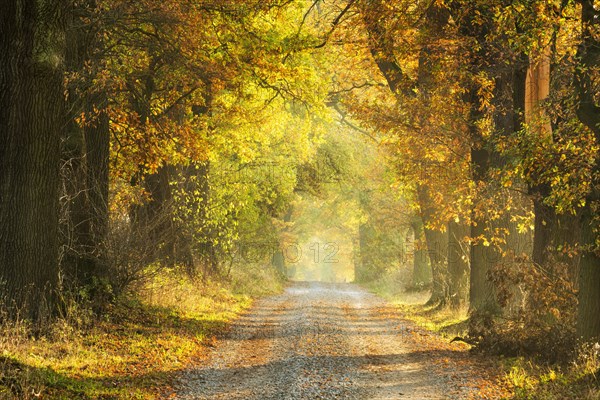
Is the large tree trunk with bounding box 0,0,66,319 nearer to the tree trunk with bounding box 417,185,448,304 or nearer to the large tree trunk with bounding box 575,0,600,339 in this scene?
the large tree trunk with bounding box 575,0,600,339

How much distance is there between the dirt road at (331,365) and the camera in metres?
9.24

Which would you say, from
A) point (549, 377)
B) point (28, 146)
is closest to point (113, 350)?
point (28, 146)

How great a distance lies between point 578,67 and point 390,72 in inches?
347

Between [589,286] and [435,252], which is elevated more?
[435,252]

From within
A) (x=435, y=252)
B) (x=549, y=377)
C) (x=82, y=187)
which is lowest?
(x=549, y=377)

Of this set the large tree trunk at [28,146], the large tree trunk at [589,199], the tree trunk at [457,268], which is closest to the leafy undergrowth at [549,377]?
the large tree trunk at [589,199]

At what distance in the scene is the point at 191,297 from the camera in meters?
17.9

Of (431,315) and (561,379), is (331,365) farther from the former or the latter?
(431,315)

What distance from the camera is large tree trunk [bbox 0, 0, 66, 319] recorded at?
1005 centimetres

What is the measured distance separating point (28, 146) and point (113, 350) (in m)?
3.65

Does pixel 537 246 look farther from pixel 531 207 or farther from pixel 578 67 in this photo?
pixel 578 67

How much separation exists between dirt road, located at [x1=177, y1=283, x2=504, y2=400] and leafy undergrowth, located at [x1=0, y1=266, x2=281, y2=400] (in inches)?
22.0

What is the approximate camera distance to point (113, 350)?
35.6 ft

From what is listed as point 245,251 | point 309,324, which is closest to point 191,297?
point 309,324
